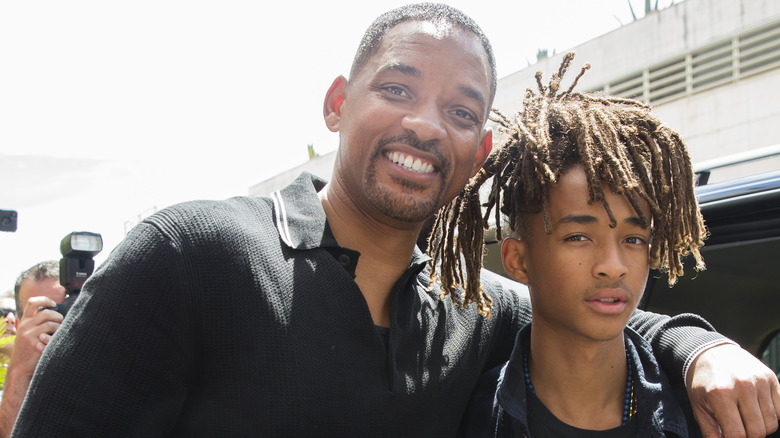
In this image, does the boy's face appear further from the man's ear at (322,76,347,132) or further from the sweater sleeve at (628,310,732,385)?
the man's ear at (322,76,347,132)

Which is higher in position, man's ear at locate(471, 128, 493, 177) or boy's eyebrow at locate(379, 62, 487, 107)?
boy's eyebrow at locate(379, 62, 487, 107)

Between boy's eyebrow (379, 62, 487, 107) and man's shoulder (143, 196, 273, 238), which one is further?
boy's eyebrow (379, 62, 487, 107)

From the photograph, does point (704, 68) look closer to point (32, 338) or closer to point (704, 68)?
point (704, 68)

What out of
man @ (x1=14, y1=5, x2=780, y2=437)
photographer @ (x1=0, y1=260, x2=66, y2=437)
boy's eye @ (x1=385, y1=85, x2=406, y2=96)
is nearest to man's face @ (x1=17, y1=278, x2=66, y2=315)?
photographer @ (x1=0, y1=260, x2=66, y2=437)

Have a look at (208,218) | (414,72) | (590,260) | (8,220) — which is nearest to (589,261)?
(590,260)

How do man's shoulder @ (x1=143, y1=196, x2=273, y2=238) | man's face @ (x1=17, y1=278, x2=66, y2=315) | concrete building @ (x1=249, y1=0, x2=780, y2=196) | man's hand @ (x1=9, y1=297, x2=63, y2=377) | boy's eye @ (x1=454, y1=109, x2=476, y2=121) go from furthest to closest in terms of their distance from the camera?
concrete building @ (x1=249, y1=0, x2=780, y2=196) < man's face @ (x1=17, y1=278, x2=66, y2=315) < man's hand @ (x1=9, y1=297, x2=63, y2=377) < boy's eye @ (x1=454, y1=109, x2=476, y2=121) < man's shoulder @ (x1=143, y1=196, x2=273, y2=238)

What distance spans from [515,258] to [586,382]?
1.39 ft

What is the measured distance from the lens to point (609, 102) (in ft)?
6.89

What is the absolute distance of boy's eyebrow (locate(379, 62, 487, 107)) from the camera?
1903 mm

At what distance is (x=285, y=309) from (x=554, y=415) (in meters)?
0.89

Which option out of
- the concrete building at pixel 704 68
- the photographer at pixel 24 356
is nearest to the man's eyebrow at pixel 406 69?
the photographer at pixel 24 356

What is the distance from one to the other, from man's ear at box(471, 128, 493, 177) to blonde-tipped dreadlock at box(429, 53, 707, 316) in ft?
0.14

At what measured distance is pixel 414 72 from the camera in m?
1.90

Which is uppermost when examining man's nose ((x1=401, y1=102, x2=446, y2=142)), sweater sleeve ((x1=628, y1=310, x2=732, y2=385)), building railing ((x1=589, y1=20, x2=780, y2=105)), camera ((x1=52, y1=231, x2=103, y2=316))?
building railing ((x1=589, y1=20, x2=780, y2=105))
